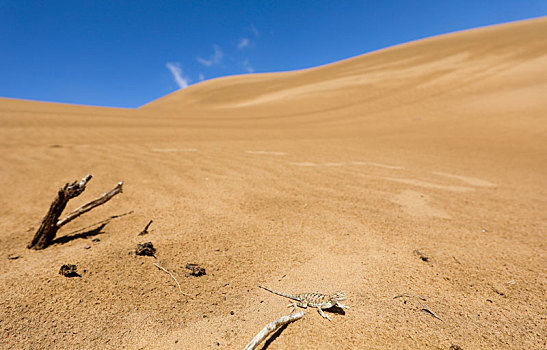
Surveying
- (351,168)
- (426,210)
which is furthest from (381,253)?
(351,168)

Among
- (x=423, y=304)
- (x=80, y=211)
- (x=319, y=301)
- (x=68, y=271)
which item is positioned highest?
(x=80, y=211)

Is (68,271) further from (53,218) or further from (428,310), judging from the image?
(428,310)

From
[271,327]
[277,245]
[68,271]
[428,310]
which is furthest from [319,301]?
[68,271]

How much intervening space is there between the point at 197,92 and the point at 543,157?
119 ft

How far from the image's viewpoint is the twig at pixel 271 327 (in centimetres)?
115

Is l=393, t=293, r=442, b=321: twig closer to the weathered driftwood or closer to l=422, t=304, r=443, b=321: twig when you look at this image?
l=422, t=304, r=443, b=321: twig

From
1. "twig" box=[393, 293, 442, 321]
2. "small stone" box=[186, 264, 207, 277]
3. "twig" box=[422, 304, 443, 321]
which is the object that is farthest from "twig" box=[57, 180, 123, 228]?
"twig" box=[422, 304, 443, 321]

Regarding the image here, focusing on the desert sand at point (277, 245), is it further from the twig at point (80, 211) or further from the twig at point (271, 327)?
Answer: the twig at point (80, 211)

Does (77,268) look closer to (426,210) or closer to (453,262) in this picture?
(453,262)

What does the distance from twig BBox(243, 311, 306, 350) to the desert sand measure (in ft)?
0.20

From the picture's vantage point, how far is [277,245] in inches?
93.0

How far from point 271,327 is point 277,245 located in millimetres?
1095

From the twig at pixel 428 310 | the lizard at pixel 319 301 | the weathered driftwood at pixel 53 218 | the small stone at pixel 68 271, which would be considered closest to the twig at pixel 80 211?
the weathered driftwood at pixel 53 218

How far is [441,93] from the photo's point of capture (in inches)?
557
